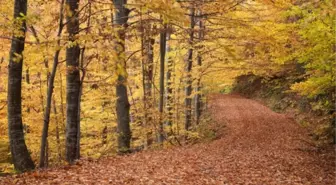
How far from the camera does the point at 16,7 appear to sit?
7.76m

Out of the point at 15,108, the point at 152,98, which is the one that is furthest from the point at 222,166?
the point at 152,98

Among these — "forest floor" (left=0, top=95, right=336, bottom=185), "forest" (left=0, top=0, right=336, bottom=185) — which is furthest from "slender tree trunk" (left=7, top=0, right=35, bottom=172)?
"forest floor" (left=0, top=95, right=336, bottom=185)

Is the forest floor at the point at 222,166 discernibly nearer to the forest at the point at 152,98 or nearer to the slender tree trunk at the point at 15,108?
the forest at the point at 152,98

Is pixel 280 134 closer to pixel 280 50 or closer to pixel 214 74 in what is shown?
→ pixel 280 50

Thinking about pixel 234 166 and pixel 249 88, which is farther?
pixel 249 88

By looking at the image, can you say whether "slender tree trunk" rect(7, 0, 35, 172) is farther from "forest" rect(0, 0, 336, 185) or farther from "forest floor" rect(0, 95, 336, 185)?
"forest floor" rect(0, 95, 336, 185)

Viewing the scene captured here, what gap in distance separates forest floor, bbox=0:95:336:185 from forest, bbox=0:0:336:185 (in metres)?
0.03

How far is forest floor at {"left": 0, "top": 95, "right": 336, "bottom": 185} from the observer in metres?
7.45

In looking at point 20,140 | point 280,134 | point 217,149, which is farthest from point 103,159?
point 280,134

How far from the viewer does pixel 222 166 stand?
953cm

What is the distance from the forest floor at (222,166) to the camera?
7.45 m

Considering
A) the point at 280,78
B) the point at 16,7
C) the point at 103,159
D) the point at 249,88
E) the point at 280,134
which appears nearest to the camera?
the point at 16,7

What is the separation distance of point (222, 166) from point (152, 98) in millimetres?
8021

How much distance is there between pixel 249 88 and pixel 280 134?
19.5 meters
